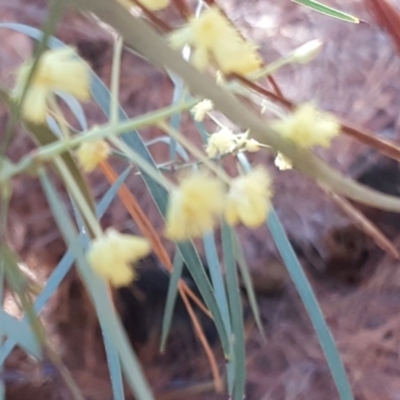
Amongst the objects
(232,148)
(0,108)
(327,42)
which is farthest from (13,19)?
(232,148)

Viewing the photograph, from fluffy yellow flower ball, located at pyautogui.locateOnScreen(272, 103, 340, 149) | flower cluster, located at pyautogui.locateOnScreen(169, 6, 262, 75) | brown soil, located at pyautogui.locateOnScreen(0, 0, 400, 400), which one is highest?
flower cluster, located at pyautogui.locateOnScreen(169, 6, 262, 75)

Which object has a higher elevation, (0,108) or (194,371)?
(0,108)

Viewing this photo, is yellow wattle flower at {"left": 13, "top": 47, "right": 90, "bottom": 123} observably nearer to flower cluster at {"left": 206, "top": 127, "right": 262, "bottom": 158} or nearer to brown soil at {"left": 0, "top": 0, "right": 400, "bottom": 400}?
flower cluster at {"left": 206, "top": 127, "right": 262, "bottom": 158}

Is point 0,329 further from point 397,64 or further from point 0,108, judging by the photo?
point 397,64

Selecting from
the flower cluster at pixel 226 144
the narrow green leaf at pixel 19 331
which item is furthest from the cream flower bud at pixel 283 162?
the narrow green leaf at pixel 19 331

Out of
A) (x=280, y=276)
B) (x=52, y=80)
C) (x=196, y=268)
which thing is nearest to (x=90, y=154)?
(x=52, y=80)

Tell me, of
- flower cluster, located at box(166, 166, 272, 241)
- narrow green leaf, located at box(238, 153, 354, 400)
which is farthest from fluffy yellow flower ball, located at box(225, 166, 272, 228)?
narrow green leaf, located at box(238, 153, 354, 400)

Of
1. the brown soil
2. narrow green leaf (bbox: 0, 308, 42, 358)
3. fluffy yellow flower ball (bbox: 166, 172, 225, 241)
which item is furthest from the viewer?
the brown soil

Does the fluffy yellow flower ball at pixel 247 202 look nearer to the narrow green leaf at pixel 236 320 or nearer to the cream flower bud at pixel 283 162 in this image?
the cream flower bud at pixel 283 162
